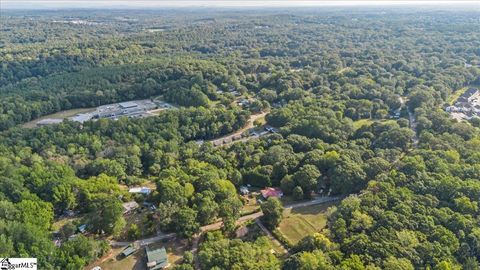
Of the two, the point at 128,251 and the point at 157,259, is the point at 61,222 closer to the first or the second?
the point at 128,251

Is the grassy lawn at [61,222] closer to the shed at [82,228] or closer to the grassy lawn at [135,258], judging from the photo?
the shed at [82,228]

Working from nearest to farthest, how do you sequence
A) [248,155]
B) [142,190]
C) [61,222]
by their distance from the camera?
[61,222], [142,190], [248,155]

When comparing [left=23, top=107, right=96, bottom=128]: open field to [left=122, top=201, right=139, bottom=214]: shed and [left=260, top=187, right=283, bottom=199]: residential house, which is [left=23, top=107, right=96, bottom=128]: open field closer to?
[left=122, top=201, right=139, bottom=214]: shed

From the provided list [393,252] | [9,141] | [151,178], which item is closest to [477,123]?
[393,252]

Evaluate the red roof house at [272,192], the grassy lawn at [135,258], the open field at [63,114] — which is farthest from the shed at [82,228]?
the open field at [63,114]

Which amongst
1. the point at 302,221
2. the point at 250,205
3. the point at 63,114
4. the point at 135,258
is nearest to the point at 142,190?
the point at 135,258

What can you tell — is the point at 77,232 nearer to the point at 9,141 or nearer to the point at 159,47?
the point at 9,141

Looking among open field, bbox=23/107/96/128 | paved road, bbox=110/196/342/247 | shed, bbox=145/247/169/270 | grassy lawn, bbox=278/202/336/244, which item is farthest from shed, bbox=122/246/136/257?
open field, bbox=23/107/96/128
